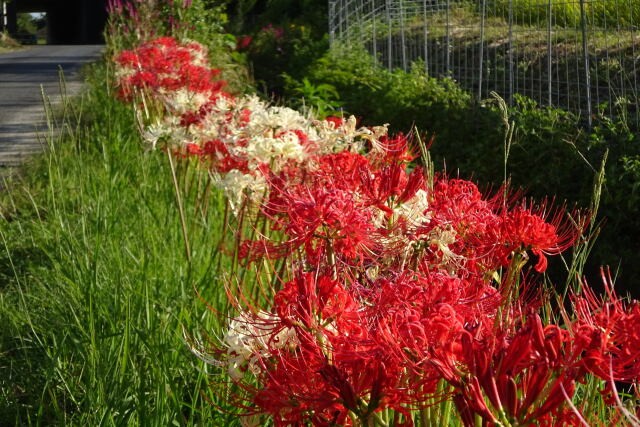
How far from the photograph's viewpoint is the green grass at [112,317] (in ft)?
7.44

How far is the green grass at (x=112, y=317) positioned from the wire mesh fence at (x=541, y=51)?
3185 mm

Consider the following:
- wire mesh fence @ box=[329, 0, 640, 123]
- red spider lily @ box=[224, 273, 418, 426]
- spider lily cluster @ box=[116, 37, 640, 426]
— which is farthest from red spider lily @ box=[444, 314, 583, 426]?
wire mesh fence @ box=[329, 0, 640, 123]

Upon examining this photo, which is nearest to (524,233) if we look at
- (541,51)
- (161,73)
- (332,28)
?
(161,73)

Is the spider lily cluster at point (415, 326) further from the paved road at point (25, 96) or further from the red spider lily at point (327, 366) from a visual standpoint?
the paved road at point (25, 96)

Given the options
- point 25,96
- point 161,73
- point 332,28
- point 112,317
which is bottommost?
point 25,96

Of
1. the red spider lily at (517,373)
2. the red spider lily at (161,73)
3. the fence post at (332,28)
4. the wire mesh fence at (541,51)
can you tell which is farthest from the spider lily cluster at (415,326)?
the fence post at (332,28)

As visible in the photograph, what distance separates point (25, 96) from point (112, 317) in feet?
→ 36.2

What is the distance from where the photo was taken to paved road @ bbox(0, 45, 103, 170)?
8.05m

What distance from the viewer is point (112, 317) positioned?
2.89 m

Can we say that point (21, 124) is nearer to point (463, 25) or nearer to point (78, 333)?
point (463, 25)

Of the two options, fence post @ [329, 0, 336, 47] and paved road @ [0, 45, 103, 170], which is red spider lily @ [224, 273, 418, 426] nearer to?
paved road @ [0, 45, 103, 170]

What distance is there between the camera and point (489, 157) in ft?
22.6

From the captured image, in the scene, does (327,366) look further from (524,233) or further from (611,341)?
(524,233)

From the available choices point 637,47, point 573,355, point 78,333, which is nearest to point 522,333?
point 573,355
